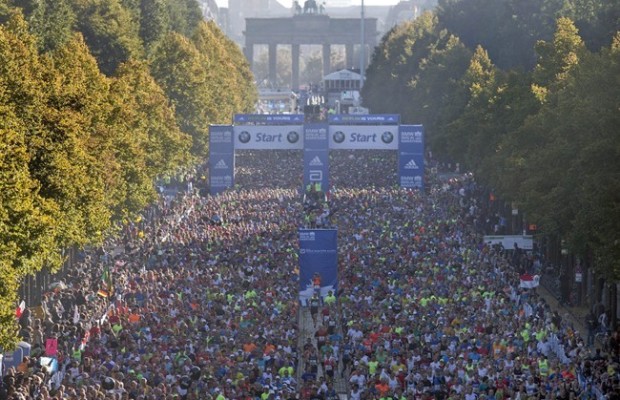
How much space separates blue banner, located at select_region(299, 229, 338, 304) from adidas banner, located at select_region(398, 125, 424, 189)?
1538 inches

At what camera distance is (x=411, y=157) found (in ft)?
294

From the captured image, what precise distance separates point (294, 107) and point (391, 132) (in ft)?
341

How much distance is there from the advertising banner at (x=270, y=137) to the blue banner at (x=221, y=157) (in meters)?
2.92

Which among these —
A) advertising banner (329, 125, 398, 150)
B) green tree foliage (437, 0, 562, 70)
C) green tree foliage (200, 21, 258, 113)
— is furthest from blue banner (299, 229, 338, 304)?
green tree foliage (200, 21, 258, 113)

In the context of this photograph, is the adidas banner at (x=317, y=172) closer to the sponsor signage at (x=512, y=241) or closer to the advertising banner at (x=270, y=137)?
the advertising banner at (x=270, y=137)

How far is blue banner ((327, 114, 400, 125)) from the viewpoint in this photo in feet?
317

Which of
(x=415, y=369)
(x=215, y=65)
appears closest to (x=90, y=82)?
(x=415, y=369)

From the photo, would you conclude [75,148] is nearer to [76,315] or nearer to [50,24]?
[76,315]

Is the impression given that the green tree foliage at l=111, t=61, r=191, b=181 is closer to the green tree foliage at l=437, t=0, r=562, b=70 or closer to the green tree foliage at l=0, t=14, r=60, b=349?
the green tree foliage at l=0, t=14, r=60, b=349

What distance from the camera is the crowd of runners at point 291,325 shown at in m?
35.8

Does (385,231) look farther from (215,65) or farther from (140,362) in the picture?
(215,65)

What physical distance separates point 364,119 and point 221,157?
1308 cm

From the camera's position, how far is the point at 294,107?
195 metres

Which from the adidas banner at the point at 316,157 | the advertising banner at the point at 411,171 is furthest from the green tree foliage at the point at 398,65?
the adidas banner at the point at 316,157
